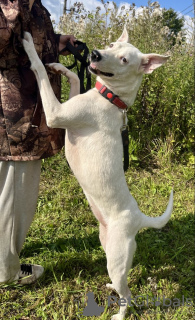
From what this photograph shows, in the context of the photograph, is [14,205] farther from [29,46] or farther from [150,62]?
A: [150,62]

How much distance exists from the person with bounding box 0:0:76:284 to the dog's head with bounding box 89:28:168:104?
0.44 metres

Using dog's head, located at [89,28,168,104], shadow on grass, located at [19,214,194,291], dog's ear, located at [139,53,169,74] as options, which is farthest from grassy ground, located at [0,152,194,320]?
dog's ear, located at [139,53,169,74]

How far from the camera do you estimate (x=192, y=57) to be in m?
4.45

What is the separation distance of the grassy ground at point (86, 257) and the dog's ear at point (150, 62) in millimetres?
1842

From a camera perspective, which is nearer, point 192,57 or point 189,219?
point 189,219

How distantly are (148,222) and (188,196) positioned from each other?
2010 millimetres

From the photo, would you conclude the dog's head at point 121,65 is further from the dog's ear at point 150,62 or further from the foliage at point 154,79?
the foliage at point 154,79

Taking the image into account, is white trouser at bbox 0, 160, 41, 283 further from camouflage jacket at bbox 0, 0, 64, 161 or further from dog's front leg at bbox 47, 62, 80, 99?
Result: dog's front leg at bbox 47, 62, 80, 99

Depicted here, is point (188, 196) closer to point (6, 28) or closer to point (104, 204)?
point (104, 204)

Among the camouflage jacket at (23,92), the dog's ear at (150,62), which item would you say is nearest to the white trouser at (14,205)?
the camouflage jacket at (23,92)

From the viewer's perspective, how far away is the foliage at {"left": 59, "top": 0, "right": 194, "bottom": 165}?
4.38m

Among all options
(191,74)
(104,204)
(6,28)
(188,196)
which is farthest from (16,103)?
(191,74)

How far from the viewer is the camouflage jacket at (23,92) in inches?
70.6

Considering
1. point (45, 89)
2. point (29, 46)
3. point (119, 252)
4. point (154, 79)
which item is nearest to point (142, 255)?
point (119, 252)
